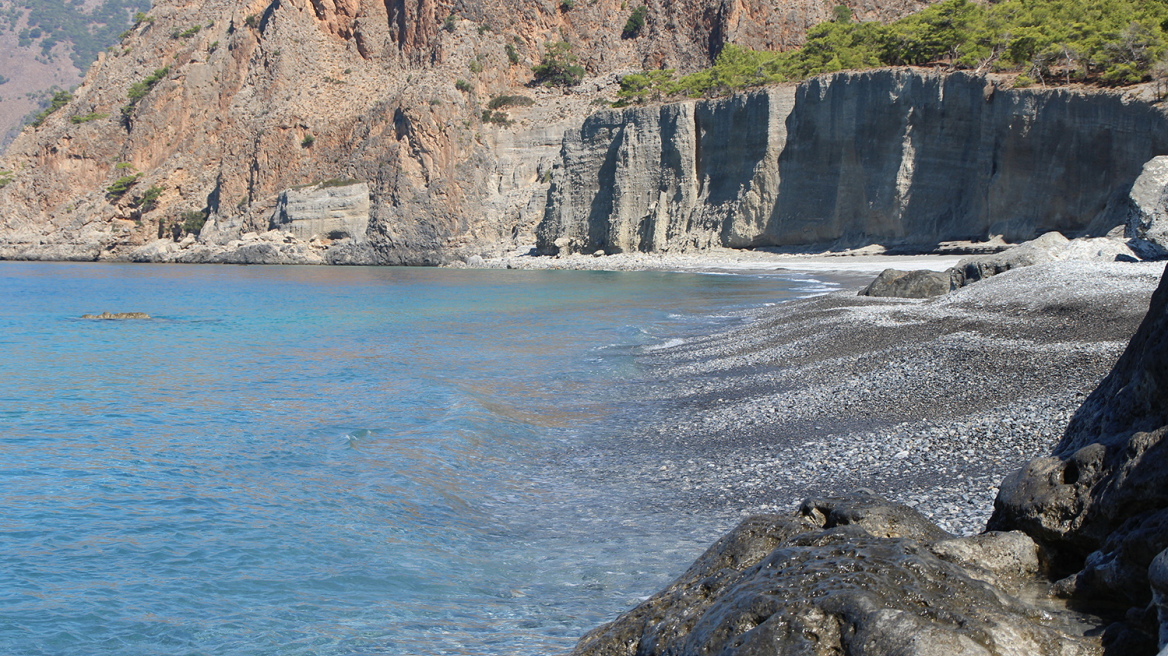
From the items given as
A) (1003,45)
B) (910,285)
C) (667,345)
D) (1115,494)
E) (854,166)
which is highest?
(1003,45)

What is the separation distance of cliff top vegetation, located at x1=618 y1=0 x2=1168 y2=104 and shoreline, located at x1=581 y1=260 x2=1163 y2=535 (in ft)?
77.3

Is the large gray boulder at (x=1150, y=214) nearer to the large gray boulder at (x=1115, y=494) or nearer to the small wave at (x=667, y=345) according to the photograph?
the small wave at (x=667, y=345)

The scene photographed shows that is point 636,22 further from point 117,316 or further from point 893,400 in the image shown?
point 893,400

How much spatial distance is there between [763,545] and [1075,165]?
3825 cm

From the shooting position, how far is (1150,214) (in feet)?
59.0

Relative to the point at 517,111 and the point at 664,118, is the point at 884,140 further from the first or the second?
the point at 517,111

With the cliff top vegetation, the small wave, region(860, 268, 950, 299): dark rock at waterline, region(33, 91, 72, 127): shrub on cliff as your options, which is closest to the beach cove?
the small wave

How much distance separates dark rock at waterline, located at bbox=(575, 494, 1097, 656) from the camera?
292 centimetres

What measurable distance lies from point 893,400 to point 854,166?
39947mm

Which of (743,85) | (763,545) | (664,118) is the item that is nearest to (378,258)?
(664,118)

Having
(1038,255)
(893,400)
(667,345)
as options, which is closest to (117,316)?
(667,345)

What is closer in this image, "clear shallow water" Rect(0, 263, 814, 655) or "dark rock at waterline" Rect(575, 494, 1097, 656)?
"dark rock at waterline" Rect(575, 494, 1097, 656)

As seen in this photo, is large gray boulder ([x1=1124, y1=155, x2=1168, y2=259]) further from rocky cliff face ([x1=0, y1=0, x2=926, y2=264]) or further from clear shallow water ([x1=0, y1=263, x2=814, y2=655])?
rocky cliff face ([x1=0, y1=0, x2=926, y2=264])

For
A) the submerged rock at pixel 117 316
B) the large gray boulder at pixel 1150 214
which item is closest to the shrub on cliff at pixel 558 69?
the submerged rock at pixel 117 316
